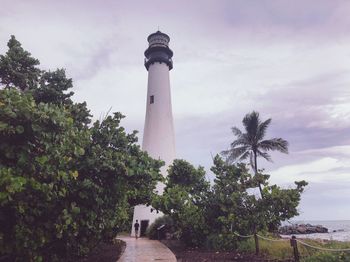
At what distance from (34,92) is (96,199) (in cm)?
781

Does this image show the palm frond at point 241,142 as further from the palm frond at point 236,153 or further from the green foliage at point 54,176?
the green foliage at point 54,176

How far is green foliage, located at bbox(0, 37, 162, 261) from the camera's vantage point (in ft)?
19.2

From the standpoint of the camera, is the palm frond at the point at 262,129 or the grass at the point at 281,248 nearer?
the grass at the point at 281,248

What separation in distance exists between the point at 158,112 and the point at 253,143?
8.90 m

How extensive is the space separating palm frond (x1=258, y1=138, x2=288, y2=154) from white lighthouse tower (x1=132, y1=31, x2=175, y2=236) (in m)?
7.96

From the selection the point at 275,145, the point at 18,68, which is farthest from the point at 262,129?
the point at 18,68

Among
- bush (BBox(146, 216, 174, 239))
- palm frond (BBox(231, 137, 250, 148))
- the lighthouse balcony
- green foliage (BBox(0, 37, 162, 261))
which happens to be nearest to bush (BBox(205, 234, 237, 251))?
green foliage (BBox(0, 37, 162, 261))

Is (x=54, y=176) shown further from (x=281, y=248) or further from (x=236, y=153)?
(x=236, y=153)

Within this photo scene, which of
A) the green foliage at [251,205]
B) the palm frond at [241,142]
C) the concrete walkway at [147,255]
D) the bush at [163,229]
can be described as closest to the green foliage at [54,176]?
the concrete walkway at [147,255]

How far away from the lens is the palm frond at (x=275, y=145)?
26.7 meters

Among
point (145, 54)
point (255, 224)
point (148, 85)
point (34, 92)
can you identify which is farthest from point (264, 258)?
point (145, 54)

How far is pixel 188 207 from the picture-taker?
15.3 meters

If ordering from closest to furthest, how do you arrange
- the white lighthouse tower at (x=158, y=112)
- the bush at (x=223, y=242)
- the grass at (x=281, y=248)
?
1. the grass at (x=281, y=248)
2. the bush at (x=223, y=242)
3. the white lighthouse tower at (x=158, y=112)

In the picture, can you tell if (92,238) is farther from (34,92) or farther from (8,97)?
(34,92)
